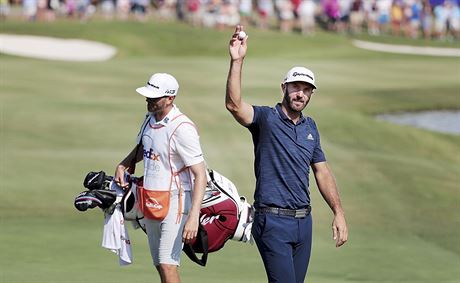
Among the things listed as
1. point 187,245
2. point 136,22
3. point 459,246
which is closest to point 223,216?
point 187,245

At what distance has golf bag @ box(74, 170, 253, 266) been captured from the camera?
8953 mm

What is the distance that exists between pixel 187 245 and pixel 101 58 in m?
32.4

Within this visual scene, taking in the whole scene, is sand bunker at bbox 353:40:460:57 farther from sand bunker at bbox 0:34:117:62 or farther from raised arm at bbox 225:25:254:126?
raised arm at bbox 225:25:254:126

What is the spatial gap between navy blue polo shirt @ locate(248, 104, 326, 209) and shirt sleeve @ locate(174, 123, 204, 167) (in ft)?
1.49

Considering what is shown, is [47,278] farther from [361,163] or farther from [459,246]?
[361,163]

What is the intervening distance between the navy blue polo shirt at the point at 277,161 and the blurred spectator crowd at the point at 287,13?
129ft

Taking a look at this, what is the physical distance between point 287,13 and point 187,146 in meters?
41.3

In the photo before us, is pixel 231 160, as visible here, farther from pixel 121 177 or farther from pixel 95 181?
pixel 95 181

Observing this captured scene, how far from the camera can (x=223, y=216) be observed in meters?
8.99

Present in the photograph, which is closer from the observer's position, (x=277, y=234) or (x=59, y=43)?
(x=277, y=234)

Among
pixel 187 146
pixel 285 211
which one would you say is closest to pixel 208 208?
pixel 187 146

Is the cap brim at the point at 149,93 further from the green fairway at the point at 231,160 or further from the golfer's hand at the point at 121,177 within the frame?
the green fairway at the point at 231,160

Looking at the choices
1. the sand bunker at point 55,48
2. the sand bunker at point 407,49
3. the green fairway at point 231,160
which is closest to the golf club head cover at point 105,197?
the green fairway at point 231,160

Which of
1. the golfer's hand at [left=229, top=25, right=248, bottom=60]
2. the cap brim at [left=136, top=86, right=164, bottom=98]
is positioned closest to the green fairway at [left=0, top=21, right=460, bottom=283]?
the cap brim at [left=136, top=86, right=164, bottom=98]
